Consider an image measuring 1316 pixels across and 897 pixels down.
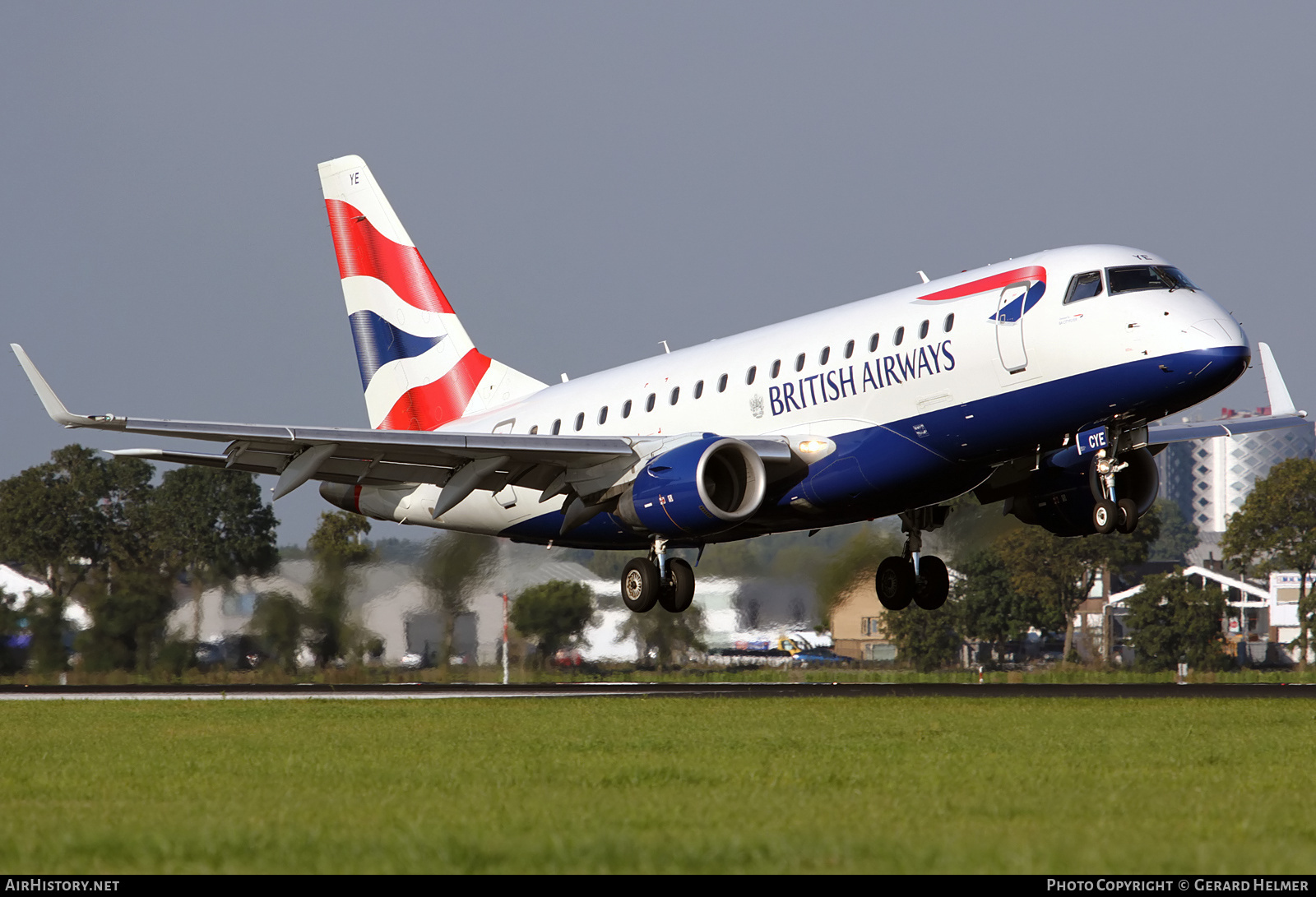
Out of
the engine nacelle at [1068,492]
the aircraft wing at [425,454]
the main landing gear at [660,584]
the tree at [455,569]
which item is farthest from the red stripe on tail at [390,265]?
the engine nacelle at [1068,492]

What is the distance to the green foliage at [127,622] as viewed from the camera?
40.2 m

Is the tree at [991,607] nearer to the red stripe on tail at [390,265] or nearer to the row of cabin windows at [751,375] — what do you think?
the red stripe on tail at [390,265]

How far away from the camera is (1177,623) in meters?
68.9

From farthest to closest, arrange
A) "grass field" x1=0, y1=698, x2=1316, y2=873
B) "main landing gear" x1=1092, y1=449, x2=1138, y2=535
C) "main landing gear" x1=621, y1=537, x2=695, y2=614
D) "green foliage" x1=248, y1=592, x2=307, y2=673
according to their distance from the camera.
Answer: "green foliage" x1=248, y1=592, x2=307, y2=673 < "main landing gear" x1=621, y1=537, x2=695, y2=614 < "main landing gear" x1=1092, y1=449, x2=1138, y2=535 < "grass field" x1=0, y1=698, x2=1316, y2=873

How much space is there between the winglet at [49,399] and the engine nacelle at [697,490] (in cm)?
896

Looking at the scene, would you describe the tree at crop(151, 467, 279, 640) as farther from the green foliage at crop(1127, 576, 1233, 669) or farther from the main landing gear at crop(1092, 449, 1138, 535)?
the green foliage at crop(1127, 576, 1233, 669)

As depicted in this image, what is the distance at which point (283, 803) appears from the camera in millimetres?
12414

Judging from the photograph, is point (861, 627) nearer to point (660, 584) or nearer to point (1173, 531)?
point (660, 584)

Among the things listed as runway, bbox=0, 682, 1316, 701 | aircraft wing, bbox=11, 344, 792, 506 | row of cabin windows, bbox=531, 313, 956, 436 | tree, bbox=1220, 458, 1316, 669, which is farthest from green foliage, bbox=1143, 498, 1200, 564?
aircraft wing, bbox=11, 344, 792, 506

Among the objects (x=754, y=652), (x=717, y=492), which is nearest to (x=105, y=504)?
(x=754, y=652)

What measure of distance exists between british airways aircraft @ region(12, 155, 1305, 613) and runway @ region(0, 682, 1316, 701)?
10.4 ft

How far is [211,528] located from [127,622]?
9097 millimetres

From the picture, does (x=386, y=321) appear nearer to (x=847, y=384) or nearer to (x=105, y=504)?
(x=847, y=384)

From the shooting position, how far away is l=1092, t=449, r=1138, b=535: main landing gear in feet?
82.7
